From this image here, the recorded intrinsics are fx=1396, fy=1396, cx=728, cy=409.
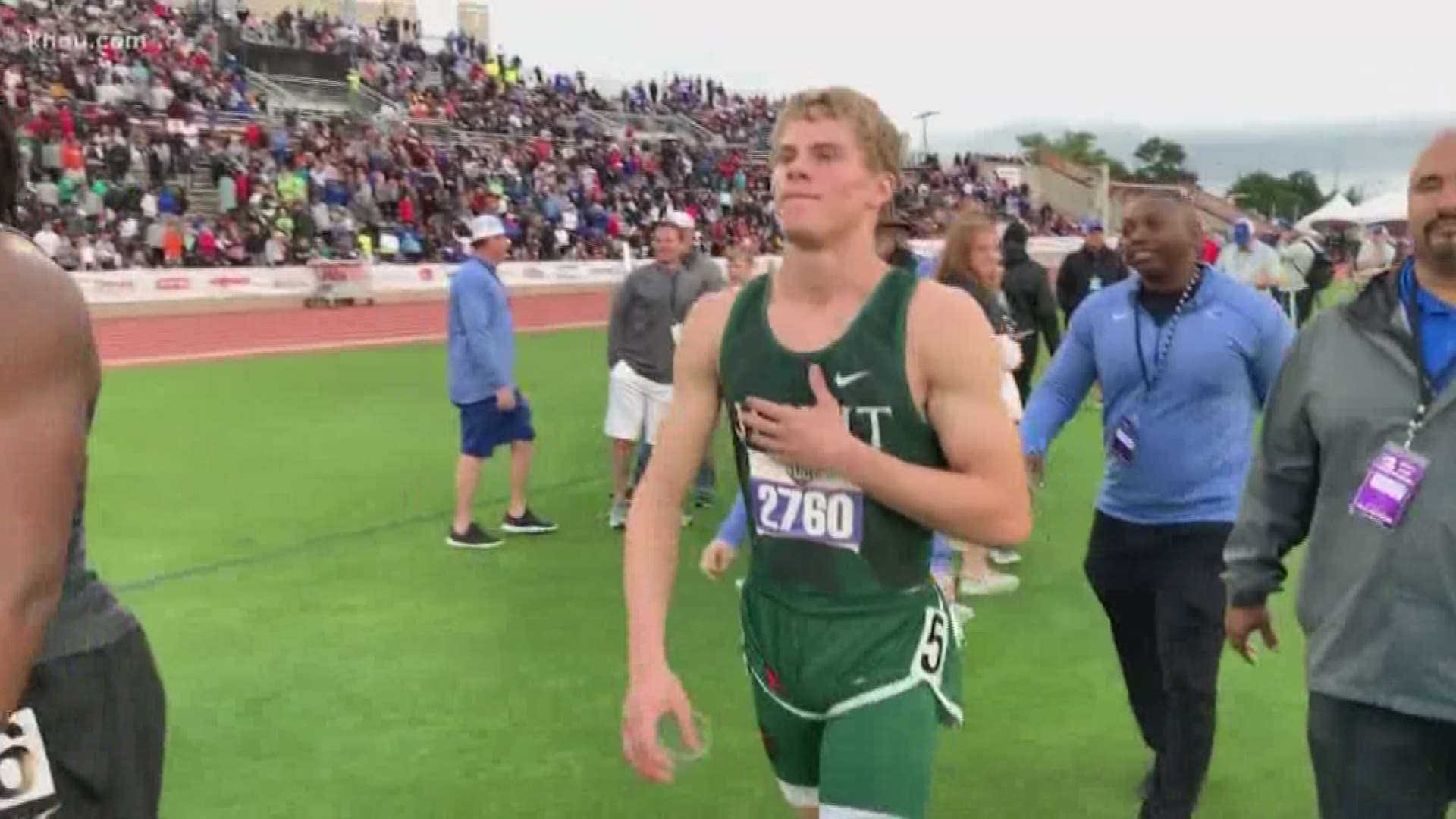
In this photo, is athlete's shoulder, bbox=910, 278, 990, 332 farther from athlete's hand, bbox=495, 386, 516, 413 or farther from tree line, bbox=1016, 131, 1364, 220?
tree line, bbox=1016, 131, 1364, 220

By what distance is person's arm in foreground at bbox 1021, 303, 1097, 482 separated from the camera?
4.59 m

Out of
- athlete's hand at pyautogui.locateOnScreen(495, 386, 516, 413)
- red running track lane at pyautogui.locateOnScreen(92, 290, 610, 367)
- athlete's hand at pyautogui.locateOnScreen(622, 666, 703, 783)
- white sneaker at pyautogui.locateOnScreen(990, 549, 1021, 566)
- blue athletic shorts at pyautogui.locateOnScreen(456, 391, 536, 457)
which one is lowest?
red running track lane at pyautogui.locateOnScreen(92, 290, 610, 367)

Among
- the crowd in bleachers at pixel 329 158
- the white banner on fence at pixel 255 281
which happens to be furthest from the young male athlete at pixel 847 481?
the crowd in bleachers at pixel 329 158

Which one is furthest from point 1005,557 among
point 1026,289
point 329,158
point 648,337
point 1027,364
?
point 329,158

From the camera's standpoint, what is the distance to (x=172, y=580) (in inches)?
288

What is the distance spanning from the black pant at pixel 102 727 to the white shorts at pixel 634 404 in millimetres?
6267

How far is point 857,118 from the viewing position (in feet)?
9.07

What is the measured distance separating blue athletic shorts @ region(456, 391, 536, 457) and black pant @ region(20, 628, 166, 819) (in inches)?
227

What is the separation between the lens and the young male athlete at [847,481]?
269 cm

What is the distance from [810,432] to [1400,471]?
1151mm

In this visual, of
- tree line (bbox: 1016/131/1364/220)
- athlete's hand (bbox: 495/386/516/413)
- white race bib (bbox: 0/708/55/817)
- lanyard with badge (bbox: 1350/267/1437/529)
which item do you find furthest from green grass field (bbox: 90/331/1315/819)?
tree line (bbox: 1016/131/1364/220)

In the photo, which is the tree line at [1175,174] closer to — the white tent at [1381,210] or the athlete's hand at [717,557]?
the white tent at [1381,210]

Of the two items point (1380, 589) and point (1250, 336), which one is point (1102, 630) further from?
point (1380, 589)

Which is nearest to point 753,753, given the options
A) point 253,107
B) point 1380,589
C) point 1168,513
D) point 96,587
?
point 1168,513
